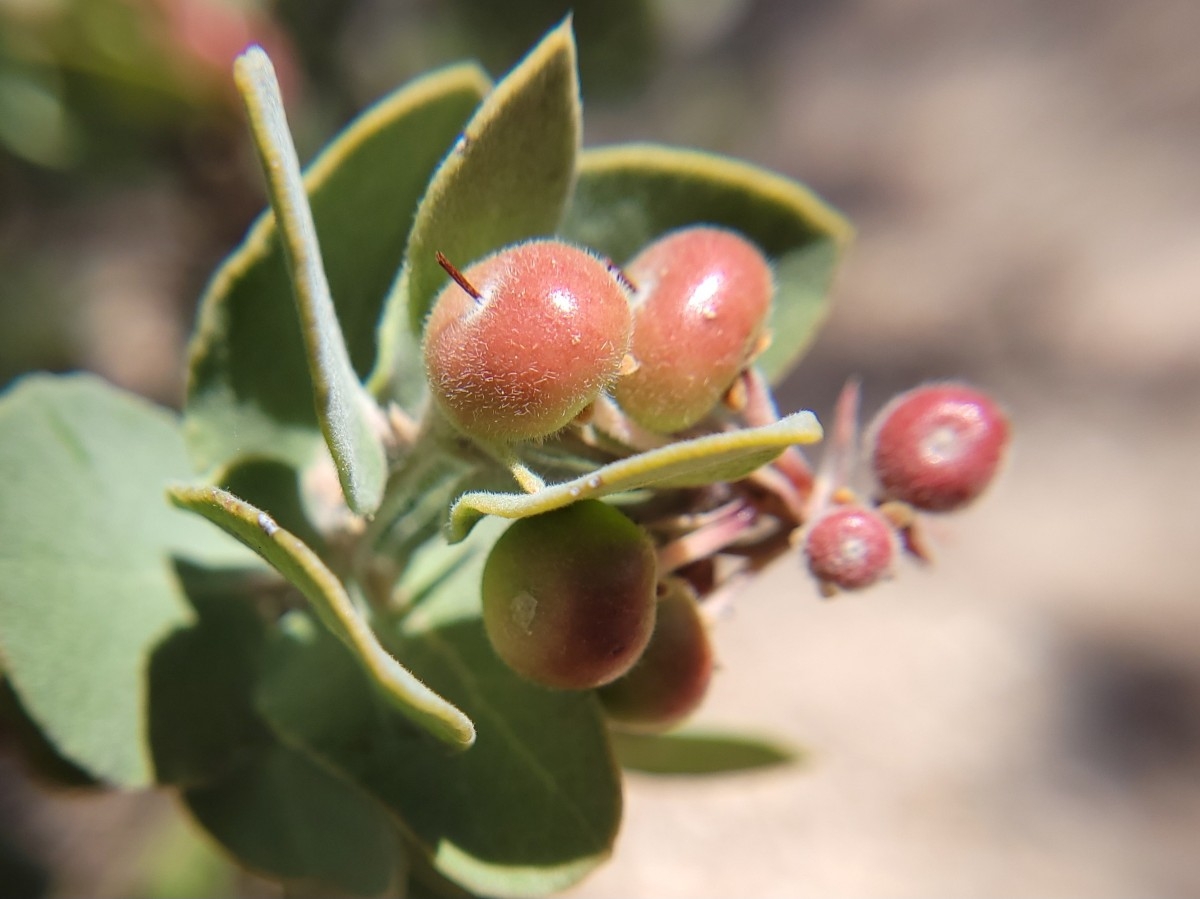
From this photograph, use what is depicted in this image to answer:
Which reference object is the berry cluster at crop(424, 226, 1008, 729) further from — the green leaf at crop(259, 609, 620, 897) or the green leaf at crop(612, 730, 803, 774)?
the green leaf at crop(612, 730, 803, 774)

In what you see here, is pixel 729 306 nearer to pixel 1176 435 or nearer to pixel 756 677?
pixel 756 677

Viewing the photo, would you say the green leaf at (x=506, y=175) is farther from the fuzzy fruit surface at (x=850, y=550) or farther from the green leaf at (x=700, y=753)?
the green leaf at (x=700, y=753)

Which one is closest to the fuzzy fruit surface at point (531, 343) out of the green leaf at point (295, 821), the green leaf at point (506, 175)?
the green leaf at point (506, 175)

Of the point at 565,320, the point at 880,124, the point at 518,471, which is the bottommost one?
the point at 880,124

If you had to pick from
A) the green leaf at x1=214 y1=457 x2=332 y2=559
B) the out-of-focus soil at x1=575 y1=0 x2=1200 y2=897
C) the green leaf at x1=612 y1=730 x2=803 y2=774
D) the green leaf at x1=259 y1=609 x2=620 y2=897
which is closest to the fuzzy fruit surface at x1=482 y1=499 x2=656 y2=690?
the green leaf at x1=259 y1=609 x2=620 y2=897

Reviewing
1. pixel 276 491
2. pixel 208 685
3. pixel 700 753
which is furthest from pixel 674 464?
pixel 700 753

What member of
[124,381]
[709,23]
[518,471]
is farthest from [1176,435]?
[518,471]
